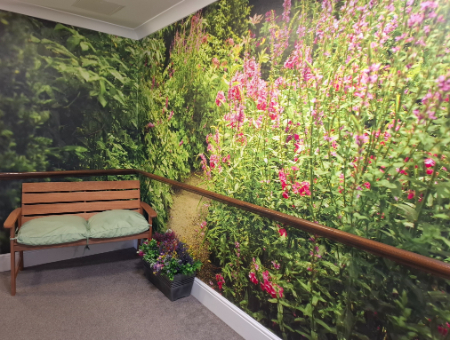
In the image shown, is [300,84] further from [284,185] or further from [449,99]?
[449,99]

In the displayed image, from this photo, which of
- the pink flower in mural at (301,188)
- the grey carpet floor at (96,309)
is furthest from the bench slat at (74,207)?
the pink flower in mural at (301,188)

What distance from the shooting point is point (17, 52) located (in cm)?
307

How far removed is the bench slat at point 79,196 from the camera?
3152 mm

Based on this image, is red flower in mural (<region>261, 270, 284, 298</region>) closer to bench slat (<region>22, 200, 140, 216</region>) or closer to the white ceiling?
bench slat (<region>22, 200, 140, 216</region>)

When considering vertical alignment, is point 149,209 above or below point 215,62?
below

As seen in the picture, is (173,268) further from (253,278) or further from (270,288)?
(270,288)

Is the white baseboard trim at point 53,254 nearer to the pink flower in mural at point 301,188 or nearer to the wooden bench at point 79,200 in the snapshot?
the wooden bench at point 79,200

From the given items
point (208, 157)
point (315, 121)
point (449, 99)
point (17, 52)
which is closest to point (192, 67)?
point (208, 157)

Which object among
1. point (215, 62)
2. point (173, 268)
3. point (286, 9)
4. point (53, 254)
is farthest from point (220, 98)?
point (53, 254)

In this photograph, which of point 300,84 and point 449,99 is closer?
point 449,99

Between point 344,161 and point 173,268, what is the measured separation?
1720mm

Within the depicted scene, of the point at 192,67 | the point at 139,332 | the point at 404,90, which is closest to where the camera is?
the point at 404,90

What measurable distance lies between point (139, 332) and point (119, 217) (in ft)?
3.81

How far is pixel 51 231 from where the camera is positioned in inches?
108
